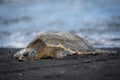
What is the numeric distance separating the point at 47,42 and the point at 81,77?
5.93m

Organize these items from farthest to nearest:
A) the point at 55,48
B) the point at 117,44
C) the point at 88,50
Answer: the point at 117,44 < the point at 88,50 < the point at 55,48

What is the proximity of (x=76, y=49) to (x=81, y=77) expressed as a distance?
6.34 metres

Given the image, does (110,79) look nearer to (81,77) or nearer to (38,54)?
(81,77)

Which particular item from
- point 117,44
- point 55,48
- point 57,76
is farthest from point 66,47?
point 117,44

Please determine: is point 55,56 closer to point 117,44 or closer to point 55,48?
point 55,48

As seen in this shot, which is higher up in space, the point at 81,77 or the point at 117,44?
the point at 117,44

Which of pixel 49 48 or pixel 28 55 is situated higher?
pixel 49 48

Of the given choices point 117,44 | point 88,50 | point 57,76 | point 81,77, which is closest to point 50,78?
point 57,76

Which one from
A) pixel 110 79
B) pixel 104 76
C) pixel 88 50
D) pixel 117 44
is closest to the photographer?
pixel 110 79

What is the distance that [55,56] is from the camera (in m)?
12.3

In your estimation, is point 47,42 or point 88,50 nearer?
point 47,42

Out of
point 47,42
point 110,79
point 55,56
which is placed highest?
point 47,42

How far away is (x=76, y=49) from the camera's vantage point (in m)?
12.9

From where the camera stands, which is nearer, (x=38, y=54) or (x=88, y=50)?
(x=38, y=54)
